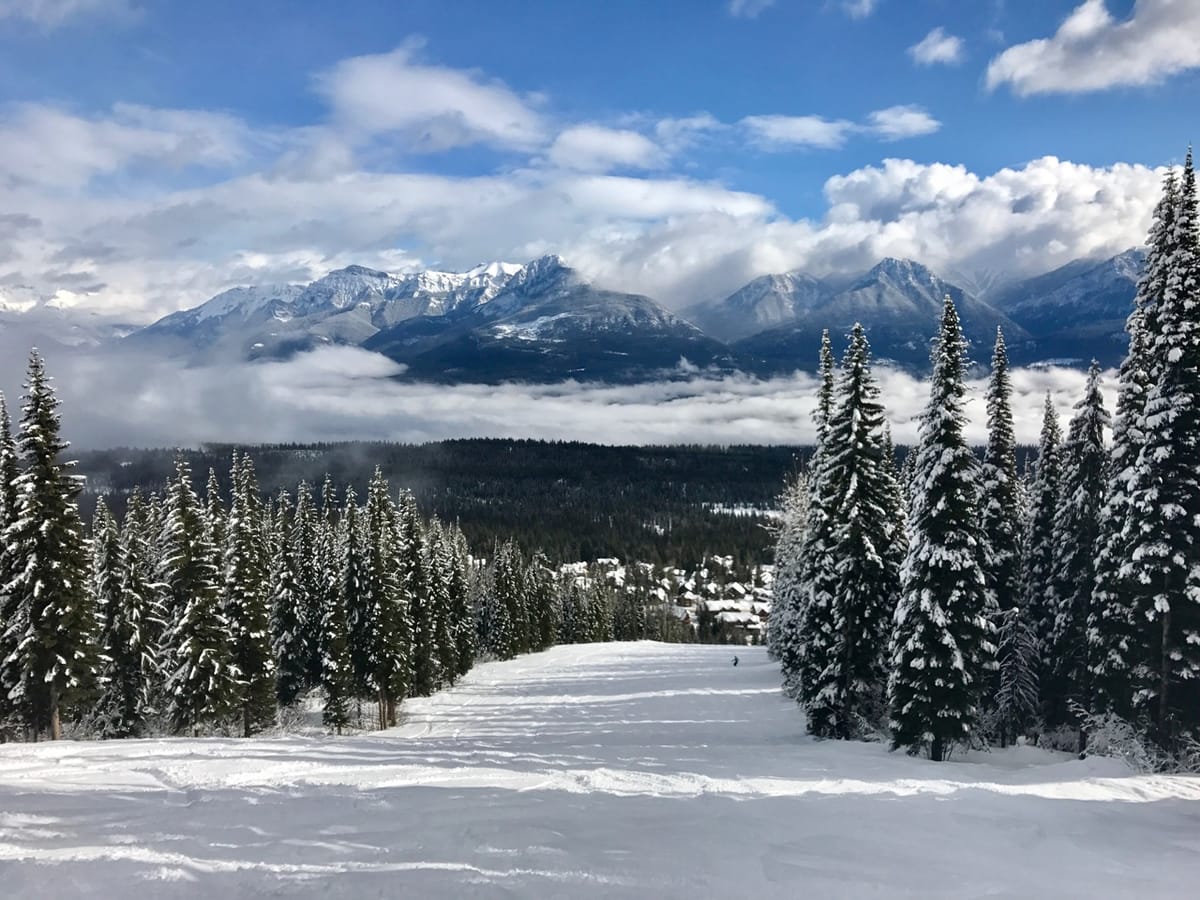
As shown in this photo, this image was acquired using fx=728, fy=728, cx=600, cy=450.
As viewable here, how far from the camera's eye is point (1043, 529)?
129 feet

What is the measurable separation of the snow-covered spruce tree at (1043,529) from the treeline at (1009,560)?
0.95 feet

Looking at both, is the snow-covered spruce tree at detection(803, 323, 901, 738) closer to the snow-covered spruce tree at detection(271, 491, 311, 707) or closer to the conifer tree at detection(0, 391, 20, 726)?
the snow-covered spruce tree at detection(271, 491, 311, 707)

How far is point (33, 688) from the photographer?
1248 inches

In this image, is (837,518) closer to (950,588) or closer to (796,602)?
(950,588)

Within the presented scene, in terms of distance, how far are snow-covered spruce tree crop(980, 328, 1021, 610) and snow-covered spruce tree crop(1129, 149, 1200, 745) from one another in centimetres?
910

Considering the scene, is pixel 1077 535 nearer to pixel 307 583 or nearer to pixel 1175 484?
pixel 1175 484

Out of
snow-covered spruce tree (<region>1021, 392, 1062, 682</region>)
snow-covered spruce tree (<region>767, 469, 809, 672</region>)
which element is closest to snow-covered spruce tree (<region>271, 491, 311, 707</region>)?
snow-covered spruce tree (<region>767, 469, 809, 672</region>)

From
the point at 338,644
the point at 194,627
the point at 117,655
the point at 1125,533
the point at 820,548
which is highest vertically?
the point at 1125,533

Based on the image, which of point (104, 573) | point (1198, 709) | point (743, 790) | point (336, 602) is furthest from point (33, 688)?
point (1198, 709)

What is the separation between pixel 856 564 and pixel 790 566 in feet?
78.8

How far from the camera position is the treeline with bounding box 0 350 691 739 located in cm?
3181

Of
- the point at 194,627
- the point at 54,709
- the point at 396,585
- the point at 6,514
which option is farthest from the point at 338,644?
the point at 6,514

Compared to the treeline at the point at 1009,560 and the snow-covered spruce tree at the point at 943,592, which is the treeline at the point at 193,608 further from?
the snow-covered spruce tree at the point at 943,592

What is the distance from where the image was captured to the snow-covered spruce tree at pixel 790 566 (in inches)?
1780
